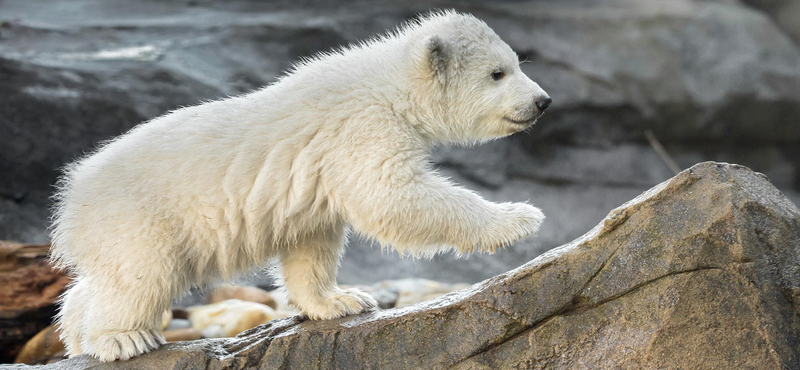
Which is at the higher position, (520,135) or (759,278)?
(759,278)

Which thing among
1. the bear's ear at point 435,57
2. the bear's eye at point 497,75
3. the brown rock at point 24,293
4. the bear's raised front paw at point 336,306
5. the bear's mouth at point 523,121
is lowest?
the brown rock at point 24,293

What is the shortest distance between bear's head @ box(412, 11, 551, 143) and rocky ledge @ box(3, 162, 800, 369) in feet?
3.67

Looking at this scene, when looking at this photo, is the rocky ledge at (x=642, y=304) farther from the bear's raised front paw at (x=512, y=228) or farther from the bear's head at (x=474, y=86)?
the bear's head at (x=474, y=86)

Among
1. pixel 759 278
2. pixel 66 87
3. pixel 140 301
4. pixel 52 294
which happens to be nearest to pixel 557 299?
pixel 759 278

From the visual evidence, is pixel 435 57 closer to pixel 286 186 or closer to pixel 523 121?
pixel 523 121

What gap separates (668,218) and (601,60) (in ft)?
26.4

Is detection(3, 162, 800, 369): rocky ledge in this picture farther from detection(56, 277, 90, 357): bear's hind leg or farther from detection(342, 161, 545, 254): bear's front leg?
detection(56, 277, 90, 357): bear's hind leg

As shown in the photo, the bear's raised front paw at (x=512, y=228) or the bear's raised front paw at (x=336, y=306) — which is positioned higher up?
the bear's raised front paw at (x=512, y=228)

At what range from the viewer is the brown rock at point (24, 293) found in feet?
19.0

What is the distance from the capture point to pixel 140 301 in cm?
394

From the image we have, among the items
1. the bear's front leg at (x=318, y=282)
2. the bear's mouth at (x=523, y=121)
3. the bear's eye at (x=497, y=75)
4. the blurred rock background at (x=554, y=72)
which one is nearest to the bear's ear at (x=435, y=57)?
the bear's eye at (x=497, y=75)

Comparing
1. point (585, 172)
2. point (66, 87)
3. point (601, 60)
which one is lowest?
point (585, 172)

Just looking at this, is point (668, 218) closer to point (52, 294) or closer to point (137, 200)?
point (137, 200)

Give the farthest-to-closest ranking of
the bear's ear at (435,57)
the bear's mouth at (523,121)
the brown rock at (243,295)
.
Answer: the brown rock at (243,295) → the bear's mouth at (523,121) → the bear's ear at (435,57)
